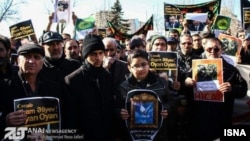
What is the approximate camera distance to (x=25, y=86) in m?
3.50

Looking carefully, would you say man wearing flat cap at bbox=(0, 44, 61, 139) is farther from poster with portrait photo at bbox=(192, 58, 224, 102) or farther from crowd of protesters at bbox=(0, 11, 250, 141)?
poster with portrait photo at bbox=(192, 58, 224, 102)

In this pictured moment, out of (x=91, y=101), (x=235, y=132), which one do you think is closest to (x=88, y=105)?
(x=91, y=101)

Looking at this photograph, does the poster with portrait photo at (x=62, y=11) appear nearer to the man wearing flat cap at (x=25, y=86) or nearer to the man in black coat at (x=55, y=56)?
the man in black coat at (x=55, y=56)

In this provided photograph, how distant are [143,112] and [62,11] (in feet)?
19.4

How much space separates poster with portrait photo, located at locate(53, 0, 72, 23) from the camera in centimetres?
900

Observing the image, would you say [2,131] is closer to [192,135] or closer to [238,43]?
[192,135]

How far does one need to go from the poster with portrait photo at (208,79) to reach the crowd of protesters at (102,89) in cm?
9

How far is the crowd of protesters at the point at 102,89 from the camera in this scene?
141 inches

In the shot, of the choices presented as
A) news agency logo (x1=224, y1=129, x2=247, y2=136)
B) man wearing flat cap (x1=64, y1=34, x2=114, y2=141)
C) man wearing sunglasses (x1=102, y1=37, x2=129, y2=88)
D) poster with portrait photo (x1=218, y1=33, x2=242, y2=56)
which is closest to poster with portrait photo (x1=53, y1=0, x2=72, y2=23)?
man wearing sunglasses (x1=102, y1=37, x2=129, y2=88)

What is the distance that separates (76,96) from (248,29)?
6594 millimetres

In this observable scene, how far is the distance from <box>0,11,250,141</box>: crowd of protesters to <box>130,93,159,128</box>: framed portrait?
105 millimetres

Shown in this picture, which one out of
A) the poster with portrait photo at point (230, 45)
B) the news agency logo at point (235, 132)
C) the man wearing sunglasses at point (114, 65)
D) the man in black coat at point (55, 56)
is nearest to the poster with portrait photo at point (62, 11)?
the man wearing sunglasses at point (114, 65)

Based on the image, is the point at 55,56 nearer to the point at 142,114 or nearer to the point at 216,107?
the point at 142,114

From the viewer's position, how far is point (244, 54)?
274 inches
